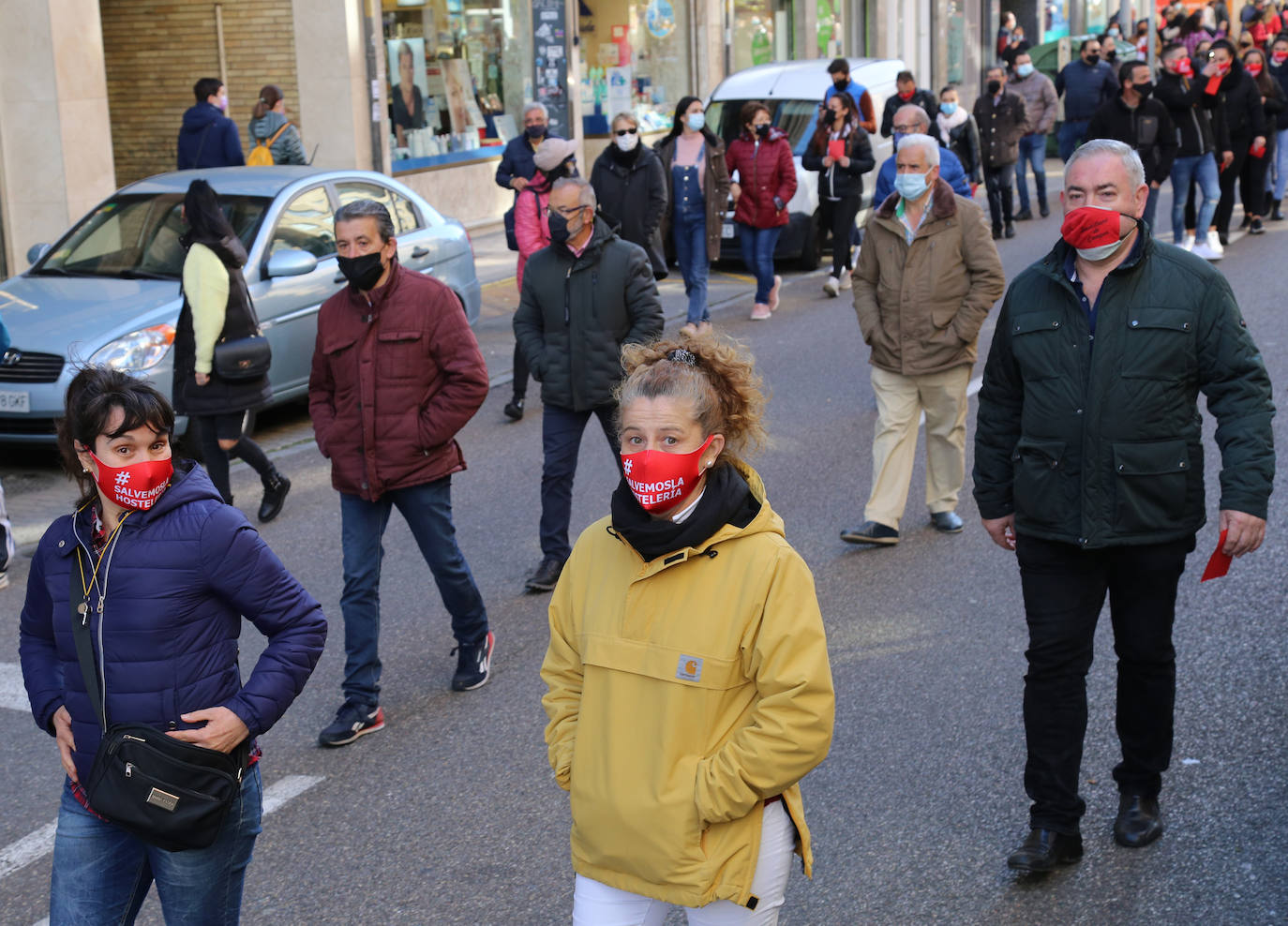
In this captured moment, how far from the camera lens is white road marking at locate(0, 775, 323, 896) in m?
4.72

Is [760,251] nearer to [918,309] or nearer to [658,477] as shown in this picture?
[918,309]

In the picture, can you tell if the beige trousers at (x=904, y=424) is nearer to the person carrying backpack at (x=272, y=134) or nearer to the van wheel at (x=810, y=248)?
the van wheel at (x=810, y=248)

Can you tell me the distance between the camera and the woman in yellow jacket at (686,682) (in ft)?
9.31

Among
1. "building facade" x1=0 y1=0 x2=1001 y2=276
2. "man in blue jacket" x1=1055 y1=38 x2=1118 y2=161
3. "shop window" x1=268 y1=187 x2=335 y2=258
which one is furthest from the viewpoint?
"man in blue jacket" x1=1055 y1=38 x2=1118 y2=161

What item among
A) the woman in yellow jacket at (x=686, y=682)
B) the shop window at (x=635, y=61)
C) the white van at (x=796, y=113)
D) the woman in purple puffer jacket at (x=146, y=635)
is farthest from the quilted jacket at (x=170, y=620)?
the shop window at (x=635, y=61)

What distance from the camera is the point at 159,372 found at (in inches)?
367

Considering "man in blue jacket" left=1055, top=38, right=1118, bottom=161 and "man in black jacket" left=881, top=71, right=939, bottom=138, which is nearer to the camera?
"man in black jacket" left=881, top=71, right=939, bottom=138

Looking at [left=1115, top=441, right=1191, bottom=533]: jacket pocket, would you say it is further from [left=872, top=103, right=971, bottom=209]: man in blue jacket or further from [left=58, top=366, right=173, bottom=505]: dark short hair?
[left=872, top=103, right=971, bottom=209]: man in blue jacket

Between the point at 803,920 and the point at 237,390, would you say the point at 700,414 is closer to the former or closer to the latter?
the point at 803,920

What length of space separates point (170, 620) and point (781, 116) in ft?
50.7

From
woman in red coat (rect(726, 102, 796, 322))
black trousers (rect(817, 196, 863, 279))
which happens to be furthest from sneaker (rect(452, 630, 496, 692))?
black trousers (rect(817, 196, 863, 279))

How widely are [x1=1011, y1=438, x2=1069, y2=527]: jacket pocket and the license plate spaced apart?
6.81m

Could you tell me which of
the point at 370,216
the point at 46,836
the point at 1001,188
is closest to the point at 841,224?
the point at 1001,188

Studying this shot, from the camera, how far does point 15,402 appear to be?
30.4 ft
